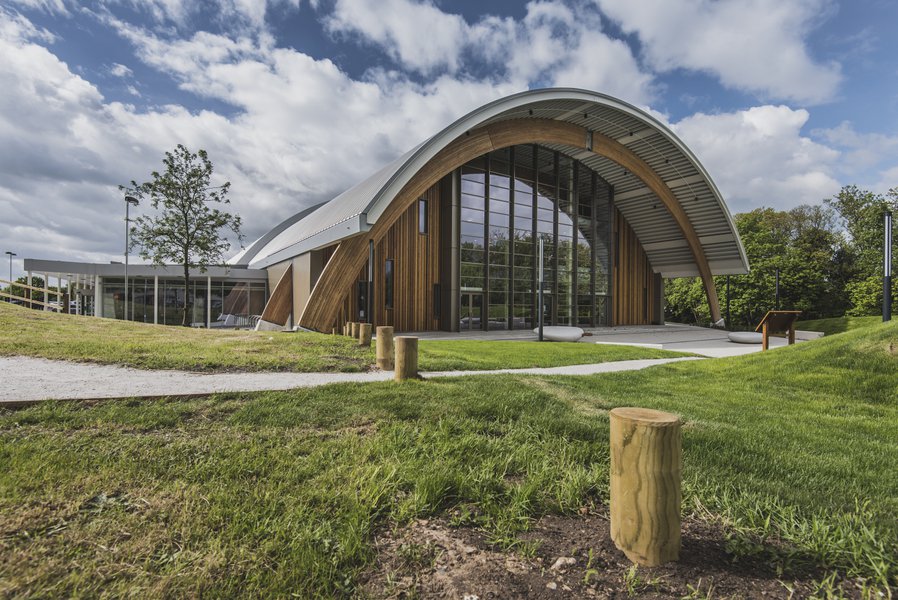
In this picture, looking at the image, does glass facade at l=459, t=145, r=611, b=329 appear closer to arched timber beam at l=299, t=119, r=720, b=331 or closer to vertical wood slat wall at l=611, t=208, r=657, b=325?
vertical wood slat wall at l=611, t=208, r=657, b=325

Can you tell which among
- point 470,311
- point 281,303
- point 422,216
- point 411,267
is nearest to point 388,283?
point 411,267

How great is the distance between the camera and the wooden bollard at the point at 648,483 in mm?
2223

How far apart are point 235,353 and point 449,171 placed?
1536 cm

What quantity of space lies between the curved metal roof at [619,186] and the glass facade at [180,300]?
9.49ft

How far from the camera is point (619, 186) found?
32.7 metres

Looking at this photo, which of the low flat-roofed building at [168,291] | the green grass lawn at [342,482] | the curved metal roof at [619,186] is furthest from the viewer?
the low flat-roofed building at [168,291]

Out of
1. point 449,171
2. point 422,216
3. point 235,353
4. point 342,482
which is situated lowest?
point 342,482

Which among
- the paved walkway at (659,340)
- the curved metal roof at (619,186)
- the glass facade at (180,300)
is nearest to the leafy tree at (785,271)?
the curved metal roof at (619,186)

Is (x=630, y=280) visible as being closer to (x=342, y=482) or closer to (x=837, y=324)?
(x=837, y=324)

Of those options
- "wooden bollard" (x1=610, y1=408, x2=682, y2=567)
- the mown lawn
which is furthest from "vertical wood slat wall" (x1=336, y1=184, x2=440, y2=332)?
"wooden bollard" (x1=610, y1=408, x2=682, y2=567)

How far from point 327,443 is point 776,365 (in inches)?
377

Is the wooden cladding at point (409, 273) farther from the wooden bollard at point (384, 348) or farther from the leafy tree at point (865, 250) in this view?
the leafy tree at point (865, 250)

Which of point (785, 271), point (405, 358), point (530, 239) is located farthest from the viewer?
point (785, 271)

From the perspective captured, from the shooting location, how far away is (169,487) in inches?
120
